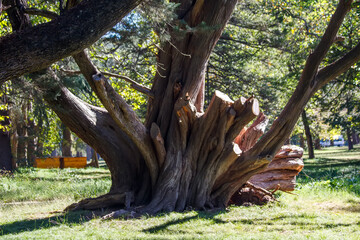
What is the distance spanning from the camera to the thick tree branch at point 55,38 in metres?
4.36

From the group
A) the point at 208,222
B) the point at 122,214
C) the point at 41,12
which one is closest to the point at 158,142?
the point at 122,214

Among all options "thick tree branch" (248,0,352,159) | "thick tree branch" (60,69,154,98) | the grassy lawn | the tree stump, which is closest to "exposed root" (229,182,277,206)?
the grassy lawn

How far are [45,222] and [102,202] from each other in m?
1.42

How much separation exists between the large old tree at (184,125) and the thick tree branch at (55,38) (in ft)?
8.39

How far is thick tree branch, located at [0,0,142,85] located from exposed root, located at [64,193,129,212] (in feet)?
14.4

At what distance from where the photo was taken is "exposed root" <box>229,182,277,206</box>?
9.09 m

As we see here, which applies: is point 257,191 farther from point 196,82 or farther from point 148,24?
point 148,24

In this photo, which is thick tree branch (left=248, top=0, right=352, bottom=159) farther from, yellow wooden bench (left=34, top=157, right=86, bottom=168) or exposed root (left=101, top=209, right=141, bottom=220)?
yellow wooden bench (left=34, top=157, right=86, bottom=168)

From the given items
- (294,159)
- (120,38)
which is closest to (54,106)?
(120,38)

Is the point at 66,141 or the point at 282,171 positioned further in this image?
the point at 66,141

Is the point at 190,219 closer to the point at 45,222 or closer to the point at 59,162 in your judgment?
the point at 45,222

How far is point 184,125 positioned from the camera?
27.8 feet

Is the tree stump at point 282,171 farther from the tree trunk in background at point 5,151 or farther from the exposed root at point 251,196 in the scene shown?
the tree trunk in background at point 5,151

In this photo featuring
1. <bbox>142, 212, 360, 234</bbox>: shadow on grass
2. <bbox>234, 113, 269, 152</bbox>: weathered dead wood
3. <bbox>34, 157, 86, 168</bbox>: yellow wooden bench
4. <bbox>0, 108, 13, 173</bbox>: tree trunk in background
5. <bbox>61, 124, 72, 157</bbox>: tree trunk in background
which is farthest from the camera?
<bbox>61, 124, 72, 157</bbox>: tree trunk in background
